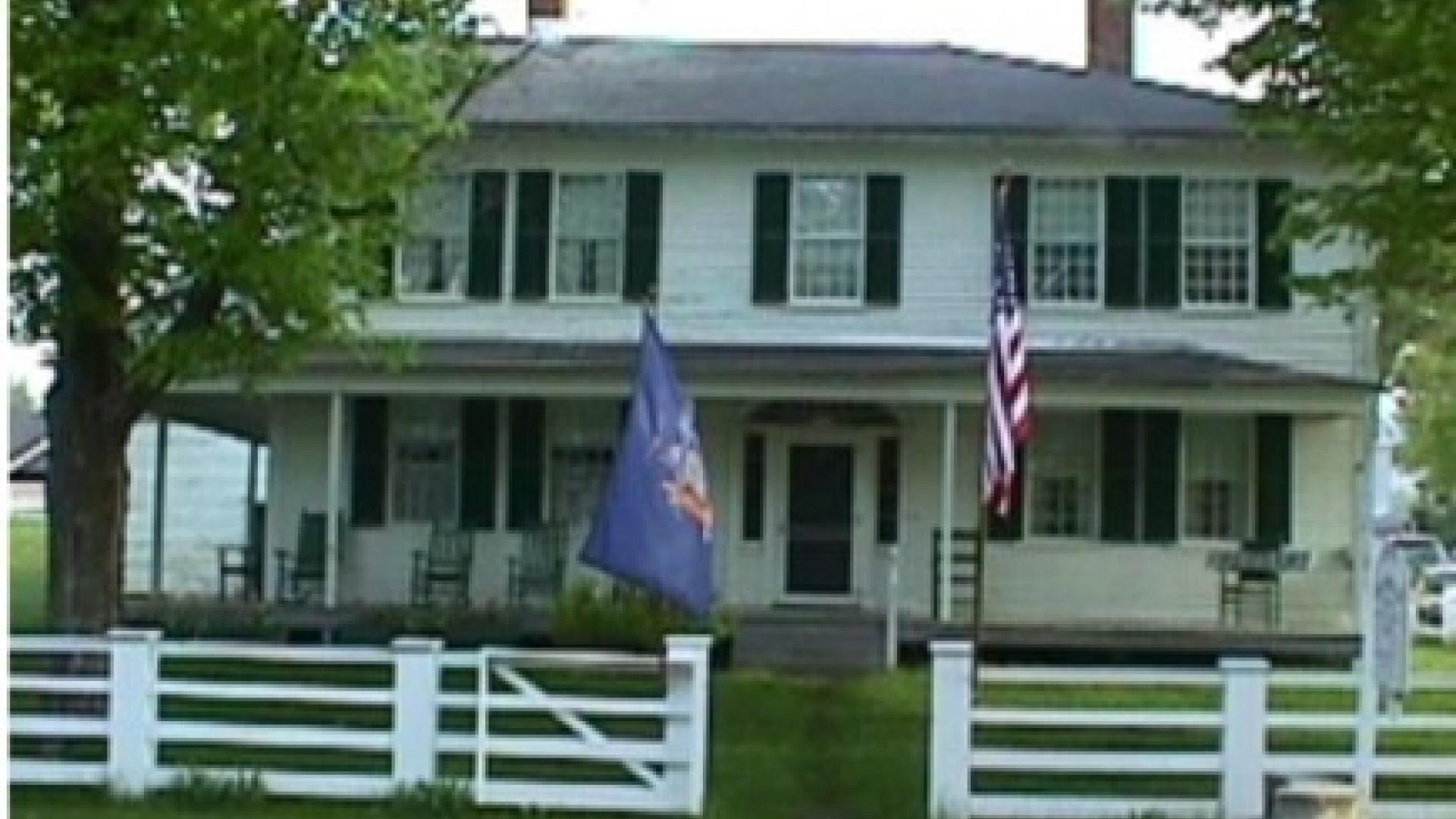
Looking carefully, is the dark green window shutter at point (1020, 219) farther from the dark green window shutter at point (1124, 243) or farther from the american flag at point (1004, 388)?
the american flag at point (1004, 388)

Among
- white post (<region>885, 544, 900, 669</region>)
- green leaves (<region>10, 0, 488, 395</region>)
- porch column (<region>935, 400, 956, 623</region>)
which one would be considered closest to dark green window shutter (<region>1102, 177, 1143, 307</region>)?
A: porch column (<region>935, 400, 956, 623</region>)

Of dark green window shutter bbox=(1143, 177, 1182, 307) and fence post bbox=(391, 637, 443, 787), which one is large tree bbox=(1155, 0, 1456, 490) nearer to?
dark green window shutter bbox=(1143, 177, 1182, 307)

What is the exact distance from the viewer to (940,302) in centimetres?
2669

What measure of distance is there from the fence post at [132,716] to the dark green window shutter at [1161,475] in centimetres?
1416

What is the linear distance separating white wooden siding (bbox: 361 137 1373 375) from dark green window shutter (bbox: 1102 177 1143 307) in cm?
15

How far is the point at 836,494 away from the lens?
2689cm

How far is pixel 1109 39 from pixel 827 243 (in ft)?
19.7

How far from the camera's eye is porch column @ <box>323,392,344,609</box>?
2575 cm

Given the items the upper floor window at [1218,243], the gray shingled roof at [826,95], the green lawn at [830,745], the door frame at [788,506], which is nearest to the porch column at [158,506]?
the gray shingled roof at [826,95]

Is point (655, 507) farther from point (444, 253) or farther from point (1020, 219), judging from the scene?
point (444, 253)

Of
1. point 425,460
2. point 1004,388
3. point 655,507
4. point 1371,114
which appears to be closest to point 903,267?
point 425,460

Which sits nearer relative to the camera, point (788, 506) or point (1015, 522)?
point (1015, 522)

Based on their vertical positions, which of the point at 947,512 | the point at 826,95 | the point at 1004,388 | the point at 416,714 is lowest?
the point at 416,714

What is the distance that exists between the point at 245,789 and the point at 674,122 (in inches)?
545
